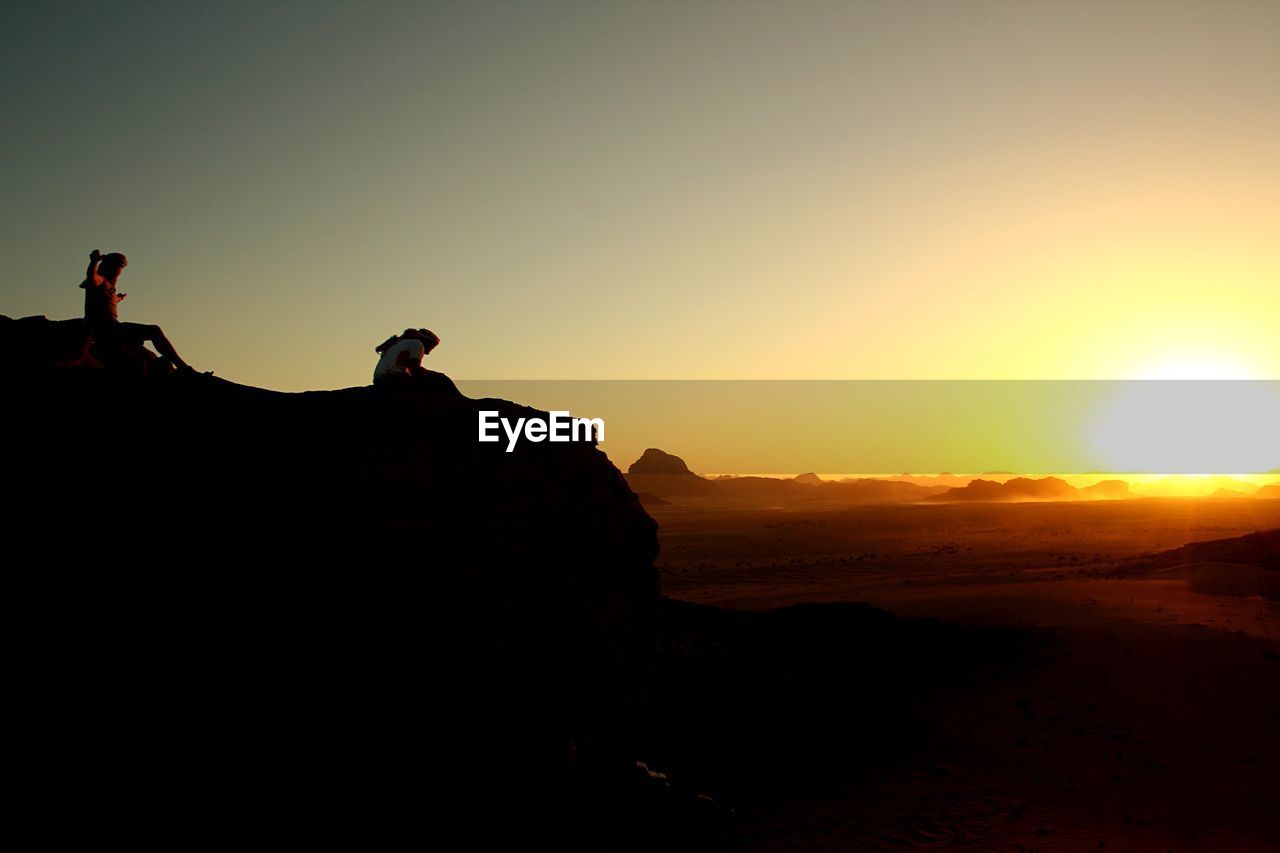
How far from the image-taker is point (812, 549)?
174ft

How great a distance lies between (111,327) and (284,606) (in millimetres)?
3326

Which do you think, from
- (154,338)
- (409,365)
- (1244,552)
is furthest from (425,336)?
(1244,552)

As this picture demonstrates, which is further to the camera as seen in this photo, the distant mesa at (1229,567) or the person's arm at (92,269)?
the distant mesa at (1229,567)

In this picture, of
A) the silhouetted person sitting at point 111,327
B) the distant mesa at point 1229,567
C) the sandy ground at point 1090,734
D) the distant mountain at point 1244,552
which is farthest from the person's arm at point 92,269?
the distant mountain at point 1244,552

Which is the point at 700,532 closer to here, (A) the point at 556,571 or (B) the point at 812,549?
(B) the point at 812,549

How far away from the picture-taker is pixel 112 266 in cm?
805

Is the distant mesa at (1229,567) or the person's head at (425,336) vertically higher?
the person's head at (425,336)

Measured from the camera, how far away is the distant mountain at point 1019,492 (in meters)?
130

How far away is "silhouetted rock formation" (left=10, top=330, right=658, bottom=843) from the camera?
6238 mm

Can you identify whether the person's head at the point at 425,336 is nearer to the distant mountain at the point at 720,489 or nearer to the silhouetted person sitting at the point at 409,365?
the silhouetted person sitting at the point at 409,365

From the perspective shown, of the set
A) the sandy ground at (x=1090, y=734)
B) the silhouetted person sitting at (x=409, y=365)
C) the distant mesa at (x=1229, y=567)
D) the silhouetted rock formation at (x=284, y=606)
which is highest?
the silhouetted person sitting at (x=409, y=365)

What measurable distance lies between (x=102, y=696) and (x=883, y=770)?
409 inches

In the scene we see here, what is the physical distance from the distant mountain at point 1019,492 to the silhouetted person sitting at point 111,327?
126598 mm

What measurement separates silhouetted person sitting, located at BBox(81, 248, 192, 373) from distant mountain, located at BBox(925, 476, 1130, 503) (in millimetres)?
126598
